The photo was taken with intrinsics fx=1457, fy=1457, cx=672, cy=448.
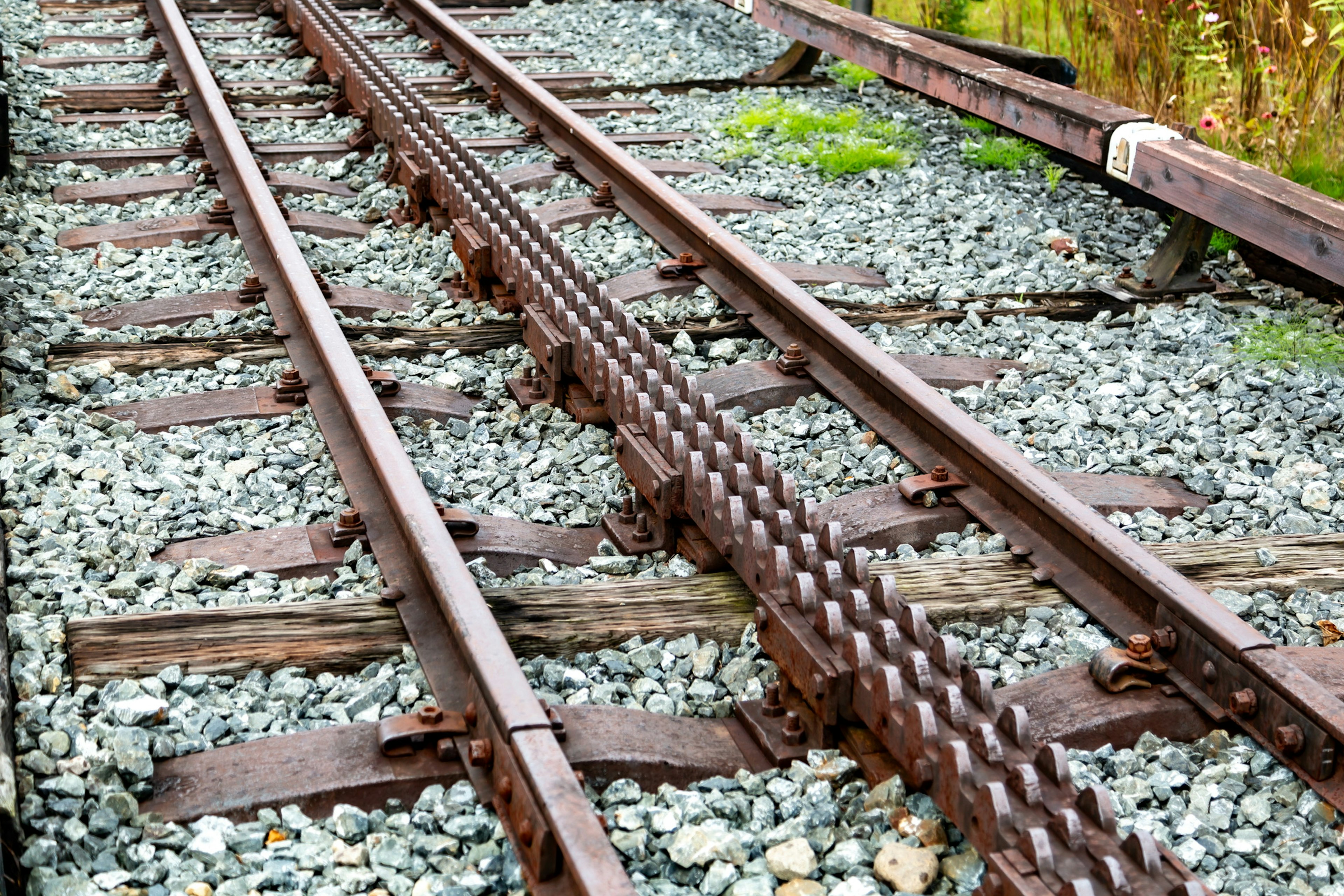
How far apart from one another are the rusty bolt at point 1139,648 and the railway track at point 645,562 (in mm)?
12

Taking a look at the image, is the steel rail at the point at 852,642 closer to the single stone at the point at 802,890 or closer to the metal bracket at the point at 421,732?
the single stone at the point at 802,890

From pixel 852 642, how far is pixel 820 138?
4.93m

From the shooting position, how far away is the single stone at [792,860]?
2.48 meters

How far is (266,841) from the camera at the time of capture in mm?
2510

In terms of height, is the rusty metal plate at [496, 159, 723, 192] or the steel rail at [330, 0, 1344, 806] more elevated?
the rusty metal plate at [496, 159, 723, 192]

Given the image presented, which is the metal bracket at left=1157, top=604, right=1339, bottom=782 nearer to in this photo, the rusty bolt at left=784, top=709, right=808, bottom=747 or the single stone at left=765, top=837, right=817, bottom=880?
the rusty bolt at left=784, top=709, right=808, bottom=747

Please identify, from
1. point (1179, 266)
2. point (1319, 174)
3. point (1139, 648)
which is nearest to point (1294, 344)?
point (1179, 266)

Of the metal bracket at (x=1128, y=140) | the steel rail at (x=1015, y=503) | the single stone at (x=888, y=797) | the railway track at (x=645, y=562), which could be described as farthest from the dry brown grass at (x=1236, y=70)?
the single stone at (x=888, y=797)

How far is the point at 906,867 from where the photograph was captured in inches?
97.3

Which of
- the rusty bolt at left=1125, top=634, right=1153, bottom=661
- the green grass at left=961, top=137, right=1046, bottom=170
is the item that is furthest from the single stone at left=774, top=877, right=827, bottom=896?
the green grass at left=961, top=137, right=1046, bottom=170

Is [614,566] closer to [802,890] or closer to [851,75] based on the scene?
[802,890]

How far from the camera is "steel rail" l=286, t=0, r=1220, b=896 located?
2.28m

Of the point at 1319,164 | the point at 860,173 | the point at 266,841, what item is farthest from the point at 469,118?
the point at 266,841

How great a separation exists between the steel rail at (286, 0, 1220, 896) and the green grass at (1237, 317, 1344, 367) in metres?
1.91
